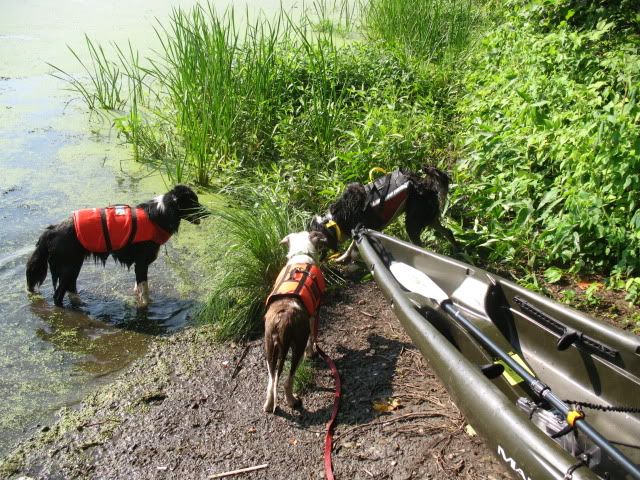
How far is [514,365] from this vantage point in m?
2.78

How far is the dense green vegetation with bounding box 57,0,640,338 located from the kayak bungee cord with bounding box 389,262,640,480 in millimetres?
1164

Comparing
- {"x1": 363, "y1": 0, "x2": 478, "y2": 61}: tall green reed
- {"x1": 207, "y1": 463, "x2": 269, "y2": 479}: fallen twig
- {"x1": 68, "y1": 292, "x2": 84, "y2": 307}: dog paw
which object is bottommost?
{"x1": 68, "y1": 292, "x2": 84, "y2": 307}: dog paw

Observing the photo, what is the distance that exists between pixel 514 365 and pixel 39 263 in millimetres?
3723

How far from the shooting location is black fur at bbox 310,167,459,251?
4633 mm

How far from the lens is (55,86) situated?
892 cm

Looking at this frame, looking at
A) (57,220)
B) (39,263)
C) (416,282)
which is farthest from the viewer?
(57,220)

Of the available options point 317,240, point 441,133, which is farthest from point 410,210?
point 441,133

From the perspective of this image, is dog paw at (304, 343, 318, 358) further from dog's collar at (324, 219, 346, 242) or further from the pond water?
the pond water

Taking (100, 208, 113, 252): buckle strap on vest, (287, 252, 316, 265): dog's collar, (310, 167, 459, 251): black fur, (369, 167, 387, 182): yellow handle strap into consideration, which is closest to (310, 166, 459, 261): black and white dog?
(310, 167, 459, 251): black fur

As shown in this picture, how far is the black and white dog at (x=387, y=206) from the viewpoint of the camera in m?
4.63

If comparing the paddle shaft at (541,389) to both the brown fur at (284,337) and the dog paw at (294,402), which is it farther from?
the dog paw at (294,402)

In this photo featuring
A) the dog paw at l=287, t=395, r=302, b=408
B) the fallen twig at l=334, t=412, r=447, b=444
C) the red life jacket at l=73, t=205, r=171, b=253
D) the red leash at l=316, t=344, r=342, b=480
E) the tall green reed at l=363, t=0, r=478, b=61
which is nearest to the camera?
the red leash at l=316, t=344, r=342, b=480

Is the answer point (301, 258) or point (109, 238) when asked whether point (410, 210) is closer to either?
point (301, 258)

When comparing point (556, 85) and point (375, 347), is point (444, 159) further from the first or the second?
point (375, 347)
